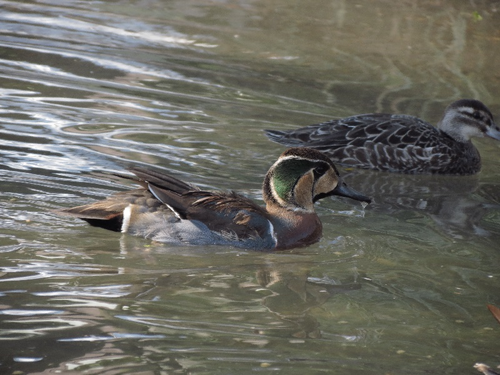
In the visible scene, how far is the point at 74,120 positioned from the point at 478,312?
5.40 metres

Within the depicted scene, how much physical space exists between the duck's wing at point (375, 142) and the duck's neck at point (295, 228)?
8.42 ft

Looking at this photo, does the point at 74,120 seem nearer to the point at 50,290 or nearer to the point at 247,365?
the point at 50,290

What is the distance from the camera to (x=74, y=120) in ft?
33.0

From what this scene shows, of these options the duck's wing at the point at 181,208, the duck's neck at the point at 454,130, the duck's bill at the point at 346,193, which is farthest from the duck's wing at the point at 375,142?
the duck's wing at the point at 181,208

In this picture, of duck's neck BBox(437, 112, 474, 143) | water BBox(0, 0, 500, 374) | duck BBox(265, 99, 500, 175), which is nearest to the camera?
water BBox(0, 0, 500, 374)

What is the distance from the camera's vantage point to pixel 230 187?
28.5 ft

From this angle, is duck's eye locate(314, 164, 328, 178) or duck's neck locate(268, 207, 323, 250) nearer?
duck's neck locate(268, 207, 323, 250)

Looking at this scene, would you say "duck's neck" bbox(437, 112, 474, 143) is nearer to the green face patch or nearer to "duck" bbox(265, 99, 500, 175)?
"duck" bbox(265, 99, 500, 175)

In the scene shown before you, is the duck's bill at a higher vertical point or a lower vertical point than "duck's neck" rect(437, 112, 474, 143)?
lower

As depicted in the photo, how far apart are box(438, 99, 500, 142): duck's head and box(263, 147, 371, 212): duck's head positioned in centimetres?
341

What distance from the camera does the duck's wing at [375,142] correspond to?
32.7ft

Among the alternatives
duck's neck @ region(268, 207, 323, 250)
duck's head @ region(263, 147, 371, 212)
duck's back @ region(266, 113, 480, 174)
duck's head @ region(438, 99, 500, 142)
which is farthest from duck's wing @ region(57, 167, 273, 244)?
duck's head @ region(438, 99, 500, 142)

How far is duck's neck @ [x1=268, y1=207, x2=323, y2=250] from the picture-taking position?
286 inches

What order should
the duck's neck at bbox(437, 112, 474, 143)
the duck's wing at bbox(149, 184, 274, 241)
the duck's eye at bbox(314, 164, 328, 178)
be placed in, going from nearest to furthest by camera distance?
1. the duck's wing at bbox(149, 184, 274, 241)
2. the duck's eye at bbox(314, 164, 328, 178)
3. the duck's neck at bbox(437, 112, 474, 143)
